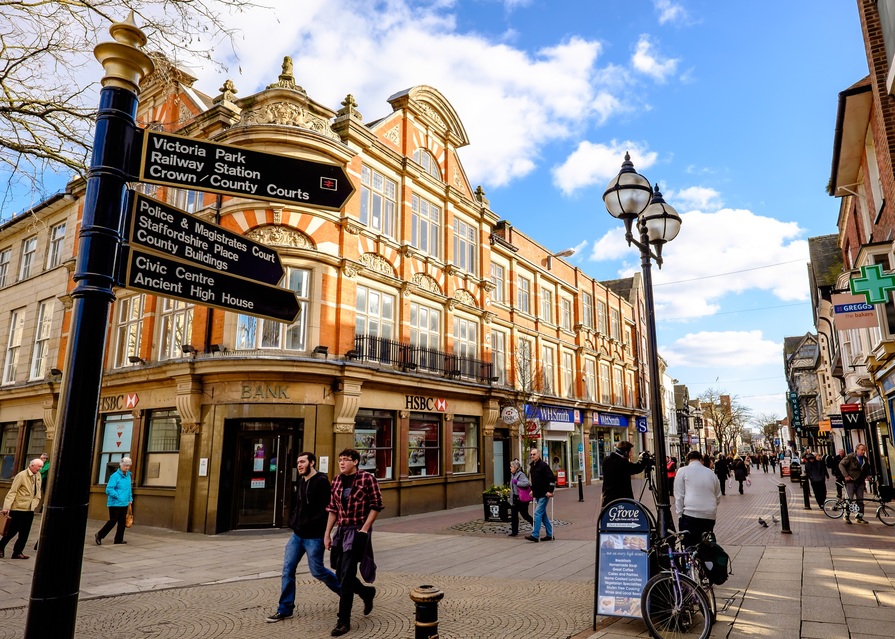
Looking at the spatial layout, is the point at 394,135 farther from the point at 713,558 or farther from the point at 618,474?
the point at 713,558

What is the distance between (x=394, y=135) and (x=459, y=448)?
1154cm

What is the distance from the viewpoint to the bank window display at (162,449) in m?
16.3

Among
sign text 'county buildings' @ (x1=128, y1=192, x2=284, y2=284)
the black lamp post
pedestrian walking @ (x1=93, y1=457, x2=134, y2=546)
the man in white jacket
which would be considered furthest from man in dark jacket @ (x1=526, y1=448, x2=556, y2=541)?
sign text 'county buildings' @ (x1=128, y1=192, x2=284, y2=284)

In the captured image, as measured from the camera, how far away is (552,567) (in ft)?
31.4

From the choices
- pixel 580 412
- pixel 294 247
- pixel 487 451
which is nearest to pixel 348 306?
pixel 294 247

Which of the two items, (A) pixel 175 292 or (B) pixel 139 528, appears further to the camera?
(B) pixel 139 528

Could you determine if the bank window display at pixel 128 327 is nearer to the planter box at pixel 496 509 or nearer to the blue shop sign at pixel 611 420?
the planter box at pixel 496 509

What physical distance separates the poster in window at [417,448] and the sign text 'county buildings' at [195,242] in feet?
51.7

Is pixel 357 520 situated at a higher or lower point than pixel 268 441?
lower

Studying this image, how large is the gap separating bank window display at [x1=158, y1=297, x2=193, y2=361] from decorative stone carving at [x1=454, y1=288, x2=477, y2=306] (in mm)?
9338

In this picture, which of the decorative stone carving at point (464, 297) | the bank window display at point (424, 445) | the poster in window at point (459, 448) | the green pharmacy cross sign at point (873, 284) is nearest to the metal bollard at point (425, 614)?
the green pharmacy cross sign at point (873, 284)

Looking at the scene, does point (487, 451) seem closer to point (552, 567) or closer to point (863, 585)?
point (552, 567)

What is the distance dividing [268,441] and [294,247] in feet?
17.2

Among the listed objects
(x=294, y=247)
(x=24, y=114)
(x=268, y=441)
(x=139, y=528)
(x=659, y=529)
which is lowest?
(x=139, y=528)
